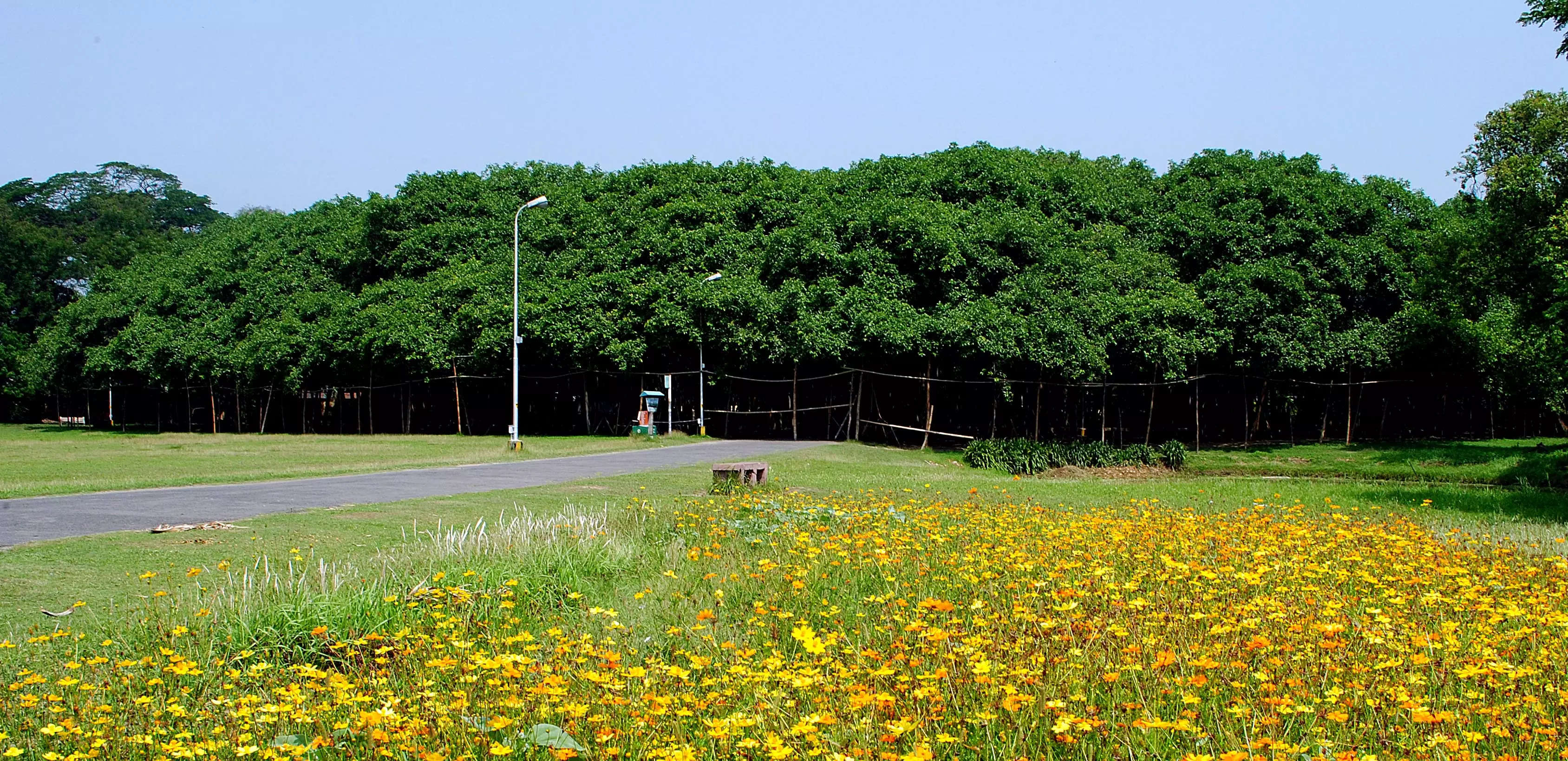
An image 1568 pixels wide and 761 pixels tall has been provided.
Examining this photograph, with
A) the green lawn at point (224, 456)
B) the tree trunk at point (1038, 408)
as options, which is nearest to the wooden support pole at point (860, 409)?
the tree trunk at point (1038, 408)

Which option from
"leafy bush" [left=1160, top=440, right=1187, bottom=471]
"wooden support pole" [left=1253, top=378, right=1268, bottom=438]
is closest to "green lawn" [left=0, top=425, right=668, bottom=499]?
"leafy bush" [left=1160, top=440, right=1187, bottom=471]

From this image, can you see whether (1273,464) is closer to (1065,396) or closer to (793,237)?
(1065,396)

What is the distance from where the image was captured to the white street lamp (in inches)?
1219

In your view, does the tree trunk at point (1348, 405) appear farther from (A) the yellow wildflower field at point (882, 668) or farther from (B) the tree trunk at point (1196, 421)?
(A) the yellow wildflower field at point (882, 668)

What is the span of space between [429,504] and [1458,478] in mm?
18980

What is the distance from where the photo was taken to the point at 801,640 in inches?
187

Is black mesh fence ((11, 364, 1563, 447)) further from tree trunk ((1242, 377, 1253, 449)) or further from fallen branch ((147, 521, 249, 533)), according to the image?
fallen branch ((147, 521, 249, 533))

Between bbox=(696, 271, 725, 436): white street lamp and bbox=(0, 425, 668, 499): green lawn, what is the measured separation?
202 centimetres

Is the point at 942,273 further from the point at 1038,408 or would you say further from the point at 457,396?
the point at 457,396

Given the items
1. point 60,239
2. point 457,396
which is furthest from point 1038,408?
point 60,239

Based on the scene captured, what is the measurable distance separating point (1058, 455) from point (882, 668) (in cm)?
2098

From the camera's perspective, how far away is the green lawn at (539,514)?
721 centimetres

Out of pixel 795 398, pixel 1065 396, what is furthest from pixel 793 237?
pixel 1065 396

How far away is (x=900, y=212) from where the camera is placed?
30.2 metres
